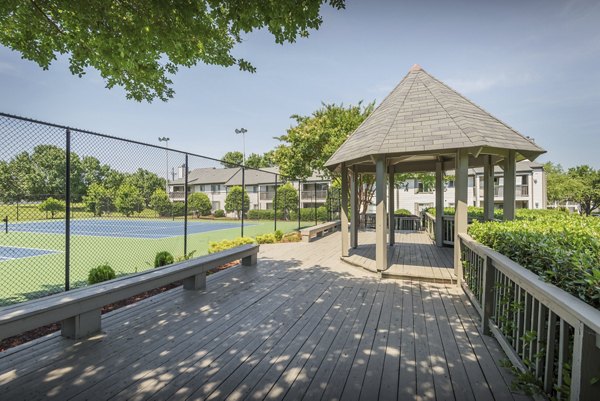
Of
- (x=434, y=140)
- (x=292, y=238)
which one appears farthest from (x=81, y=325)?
(x=292, y=238)

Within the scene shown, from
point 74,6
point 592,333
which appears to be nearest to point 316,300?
point 592,333

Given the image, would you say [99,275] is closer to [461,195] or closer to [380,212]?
[380,212]

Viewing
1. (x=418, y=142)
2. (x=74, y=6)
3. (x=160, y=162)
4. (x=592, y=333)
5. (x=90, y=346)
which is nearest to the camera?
(x=592, y=333)

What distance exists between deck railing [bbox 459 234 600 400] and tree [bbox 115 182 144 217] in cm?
1271

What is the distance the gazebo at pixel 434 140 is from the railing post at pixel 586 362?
15.4ft

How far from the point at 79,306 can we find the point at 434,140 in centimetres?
685

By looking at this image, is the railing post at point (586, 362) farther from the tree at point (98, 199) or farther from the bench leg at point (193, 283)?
the tree at point (98, 199)

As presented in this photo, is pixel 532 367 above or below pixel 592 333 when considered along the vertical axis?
below

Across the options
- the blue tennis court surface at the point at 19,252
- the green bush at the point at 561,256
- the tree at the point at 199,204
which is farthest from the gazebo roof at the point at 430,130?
the tree at the point at 199,204

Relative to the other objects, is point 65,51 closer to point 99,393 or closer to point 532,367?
point 99,393

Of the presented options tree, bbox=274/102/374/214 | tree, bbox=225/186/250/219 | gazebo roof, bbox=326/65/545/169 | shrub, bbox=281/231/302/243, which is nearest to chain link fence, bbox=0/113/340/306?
shrub, bbox=281/231/302/243

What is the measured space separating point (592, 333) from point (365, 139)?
6.37 m

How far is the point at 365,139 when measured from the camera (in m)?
7.50

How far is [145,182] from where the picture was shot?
43.5 feet
